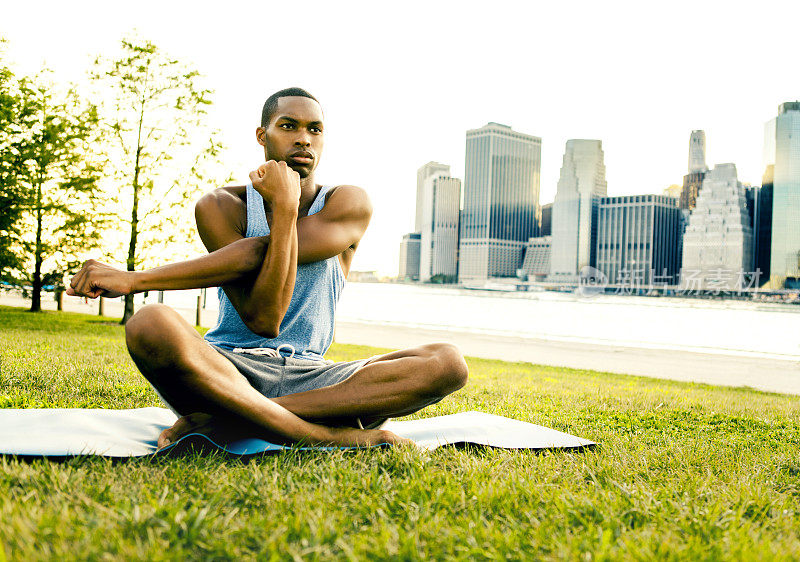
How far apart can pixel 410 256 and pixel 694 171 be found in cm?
6688

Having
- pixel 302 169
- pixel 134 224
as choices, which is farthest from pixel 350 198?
pixel 134 224

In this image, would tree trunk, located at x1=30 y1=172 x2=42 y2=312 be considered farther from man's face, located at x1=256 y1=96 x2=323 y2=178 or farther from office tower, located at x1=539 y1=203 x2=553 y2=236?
office tower, located at x1=539 y1=203 x2=553 y2=236

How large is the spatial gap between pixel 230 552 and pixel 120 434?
1.36 meters

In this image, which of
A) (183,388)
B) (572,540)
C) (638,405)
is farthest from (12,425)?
(638,405)

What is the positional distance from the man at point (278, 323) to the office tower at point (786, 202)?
12187cm

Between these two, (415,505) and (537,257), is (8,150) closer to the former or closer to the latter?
(415,505)

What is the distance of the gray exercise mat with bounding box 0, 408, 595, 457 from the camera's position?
7.29 feet

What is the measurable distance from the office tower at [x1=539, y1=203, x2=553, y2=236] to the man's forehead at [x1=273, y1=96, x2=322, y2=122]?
147784 mm

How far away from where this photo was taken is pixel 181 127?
45.8 feet

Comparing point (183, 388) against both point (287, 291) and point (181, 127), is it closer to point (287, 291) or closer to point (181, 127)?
point (287, 291)

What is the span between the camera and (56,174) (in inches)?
515

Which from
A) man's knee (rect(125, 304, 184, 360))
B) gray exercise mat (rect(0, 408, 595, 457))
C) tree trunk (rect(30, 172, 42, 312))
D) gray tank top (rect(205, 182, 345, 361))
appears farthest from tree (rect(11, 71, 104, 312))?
man's knee (rect(125, 304, 184, 360))

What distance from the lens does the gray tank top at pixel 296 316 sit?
2574 millimetres

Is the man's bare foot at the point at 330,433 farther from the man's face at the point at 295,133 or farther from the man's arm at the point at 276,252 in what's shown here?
the man's face at the point at 295,133
